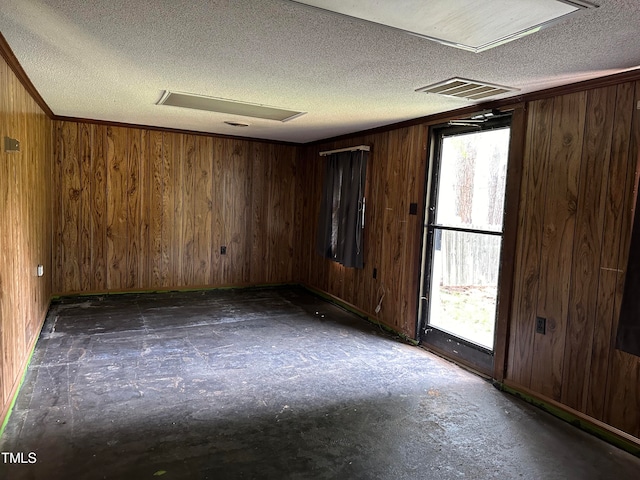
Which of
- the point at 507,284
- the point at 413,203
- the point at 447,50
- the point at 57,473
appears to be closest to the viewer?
the point at 57,473

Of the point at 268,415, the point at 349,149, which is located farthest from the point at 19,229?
the point at 349,149

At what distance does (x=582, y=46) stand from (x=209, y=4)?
5.74 feet

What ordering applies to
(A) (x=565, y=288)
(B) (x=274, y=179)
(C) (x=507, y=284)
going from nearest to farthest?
(A) (x=565, y=288), (C) (x=507, y=284), (B) (x=274, y=179)

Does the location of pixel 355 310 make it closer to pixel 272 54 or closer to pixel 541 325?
pixel 541 325

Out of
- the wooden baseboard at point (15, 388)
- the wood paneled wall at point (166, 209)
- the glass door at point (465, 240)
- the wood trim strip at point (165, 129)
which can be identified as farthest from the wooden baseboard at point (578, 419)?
the wood trim strip at point (165, 129)

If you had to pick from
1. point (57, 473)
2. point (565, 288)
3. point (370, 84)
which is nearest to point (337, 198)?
point (370, 84)

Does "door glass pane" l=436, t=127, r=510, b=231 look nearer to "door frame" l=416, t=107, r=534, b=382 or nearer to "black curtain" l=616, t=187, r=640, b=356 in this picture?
"door frame" l=416, t=107, r=534, b=382

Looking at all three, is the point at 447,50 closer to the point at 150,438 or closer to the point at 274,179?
the point at 150,438

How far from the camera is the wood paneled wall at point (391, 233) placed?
4109mm

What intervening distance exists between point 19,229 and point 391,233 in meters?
3.19

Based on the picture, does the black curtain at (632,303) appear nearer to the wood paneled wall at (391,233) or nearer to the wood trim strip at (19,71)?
the wood paneled wall at (391,233)

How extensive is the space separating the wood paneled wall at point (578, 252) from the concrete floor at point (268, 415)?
280 mm

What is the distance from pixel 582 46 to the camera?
206 cm

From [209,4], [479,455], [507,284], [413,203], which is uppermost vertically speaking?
[209,4]
